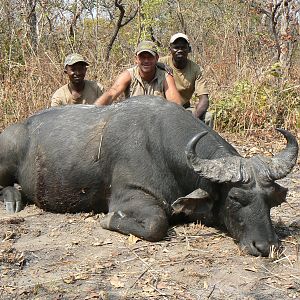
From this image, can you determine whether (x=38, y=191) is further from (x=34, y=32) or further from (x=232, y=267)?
(x=34, y=32)

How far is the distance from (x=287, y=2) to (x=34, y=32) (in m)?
4.89

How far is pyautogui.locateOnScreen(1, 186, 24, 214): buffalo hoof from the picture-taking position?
18.0 ft

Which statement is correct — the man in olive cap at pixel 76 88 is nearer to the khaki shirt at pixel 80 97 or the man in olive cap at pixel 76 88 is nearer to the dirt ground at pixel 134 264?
the khaki shirt at pixel 80 97

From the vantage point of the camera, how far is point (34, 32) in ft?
32.2

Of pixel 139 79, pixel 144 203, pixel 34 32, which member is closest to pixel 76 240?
pixel 144 203

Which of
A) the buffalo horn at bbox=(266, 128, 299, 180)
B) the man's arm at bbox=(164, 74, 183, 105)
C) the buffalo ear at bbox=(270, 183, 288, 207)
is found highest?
the man's arm at bbox=(164, 74, 183, 105)

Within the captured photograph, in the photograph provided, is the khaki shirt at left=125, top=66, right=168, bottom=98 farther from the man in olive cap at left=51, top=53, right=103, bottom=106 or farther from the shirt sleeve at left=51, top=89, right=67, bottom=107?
the shirt sleeve at left=51, top=89, right=67, bottom=107

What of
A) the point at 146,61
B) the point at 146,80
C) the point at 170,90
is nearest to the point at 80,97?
the point at 146,80

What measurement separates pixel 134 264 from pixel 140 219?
67 centimetres

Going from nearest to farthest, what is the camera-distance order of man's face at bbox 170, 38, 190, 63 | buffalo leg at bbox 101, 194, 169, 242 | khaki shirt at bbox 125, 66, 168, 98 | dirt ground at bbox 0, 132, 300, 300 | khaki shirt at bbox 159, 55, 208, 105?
1. dirt ground at bbox 0, 132, 300, 300
2. buffalo leg at bbox 101, 194, 169, 242
3. khaki shirt at bbox 125, 66, 168, 98
4. man's face at bbox 170, 38, 190, 63
5. khaki shirt at bbox 159, 55, 208, 105

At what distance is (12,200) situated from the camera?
18.3 ft

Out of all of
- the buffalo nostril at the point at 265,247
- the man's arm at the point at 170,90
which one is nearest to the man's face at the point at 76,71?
the man's arm at the point at 170,90

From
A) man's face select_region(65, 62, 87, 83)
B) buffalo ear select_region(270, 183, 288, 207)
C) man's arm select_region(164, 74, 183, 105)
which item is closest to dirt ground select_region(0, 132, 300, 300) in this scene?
buffalo ear select_region(270, 183, 288, 207)

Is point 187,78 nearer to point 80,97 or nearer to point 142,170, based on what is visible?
point 80,97
